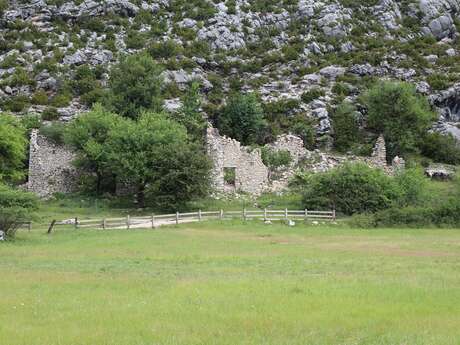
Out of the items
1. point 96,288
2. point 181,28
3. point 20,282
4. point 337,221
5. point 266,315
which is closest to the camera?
point 266,315

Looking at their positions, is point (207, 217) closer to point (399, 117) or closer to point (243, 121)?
point (243, 121)

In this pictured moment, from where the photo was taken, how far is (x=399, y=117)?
6544 cm

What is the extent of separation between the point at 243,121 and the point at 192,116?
6.43 m

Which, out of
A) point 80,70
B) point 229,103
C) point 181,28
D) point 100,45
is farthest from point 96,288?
point 181,28

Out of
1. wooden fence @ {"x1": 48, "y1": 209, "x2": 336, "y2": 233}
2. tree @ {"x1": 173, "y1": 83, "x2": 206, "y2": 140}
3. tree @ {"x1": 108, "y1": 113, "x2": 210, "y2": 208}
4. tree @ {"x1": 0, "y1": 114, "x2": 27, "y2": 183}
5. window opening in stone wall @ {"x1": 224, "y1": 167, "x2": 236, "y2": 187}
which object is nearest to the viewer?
wooden fence @ {"x1": 48, "y1": 209, "x2": 336, "y2": 233}

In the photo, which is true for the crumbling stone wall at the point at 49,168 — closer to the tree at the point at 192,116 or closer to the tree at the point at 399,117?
the tree at the point at 192,116

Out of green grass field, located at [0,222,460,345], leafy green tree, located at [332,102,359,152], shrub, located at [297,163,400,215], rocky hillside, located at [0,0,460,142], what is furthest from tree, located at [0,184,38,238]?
leafy green tree, located at [332,102,359,152]

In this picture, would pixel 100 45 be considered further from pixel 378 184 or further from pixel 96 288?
pixel 96 288

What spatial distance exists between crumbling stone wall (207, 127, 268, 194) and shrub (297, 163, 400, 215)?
8153 millimetres

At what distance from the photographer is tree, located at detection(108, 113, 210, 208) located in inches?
1825

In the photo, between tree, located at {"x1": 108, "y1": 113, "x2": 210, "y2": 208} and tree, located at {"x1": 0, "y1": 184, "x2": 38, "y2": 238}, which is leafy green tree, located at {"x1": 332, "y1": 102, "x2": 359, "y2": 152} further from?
tree, located at {"x1": 0, "y1": 184, "x2": 38, "y2": 238}

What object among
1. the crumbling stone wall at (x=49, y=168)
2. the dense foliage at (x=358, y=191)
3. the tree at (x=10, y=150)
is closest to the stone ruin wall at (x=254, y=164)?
the dense foliage at (x=358, y=191)

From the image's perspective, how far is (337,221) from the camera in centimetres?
4309

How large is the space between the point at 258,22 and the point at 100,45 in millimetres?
25661
